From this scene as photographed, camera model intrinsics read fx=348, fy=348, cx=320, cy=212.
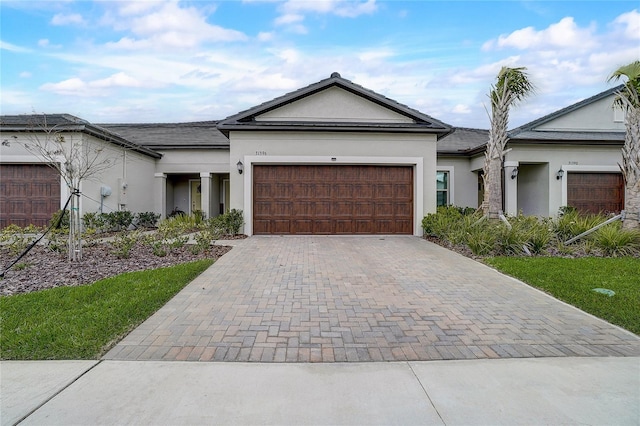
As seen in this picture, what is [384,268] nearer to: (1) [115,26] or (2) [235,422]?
(2) [235,422]

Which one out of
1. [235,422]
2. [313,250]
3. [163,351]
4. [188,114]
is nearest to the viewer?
[235,422]

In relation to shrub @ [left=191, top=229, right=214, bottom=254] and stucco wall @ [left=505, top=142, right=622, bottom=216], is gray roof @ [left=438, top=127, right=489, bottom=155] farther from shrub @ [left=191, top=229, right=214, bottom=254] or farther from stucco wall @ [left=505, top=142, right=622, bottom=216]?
shrub @ [left=191, top=229, right=214, bottom=254]

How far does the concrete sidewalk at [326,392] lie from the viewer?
8.23ft

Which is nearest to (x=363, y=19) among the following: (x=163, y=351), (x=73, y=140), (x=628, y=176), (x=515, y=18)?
(x=515, y=18)

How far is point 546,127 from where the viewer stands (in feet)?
48.8

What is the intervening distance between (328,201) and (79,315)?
8.88 metres

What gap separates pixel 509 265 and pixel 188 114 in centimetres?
3129

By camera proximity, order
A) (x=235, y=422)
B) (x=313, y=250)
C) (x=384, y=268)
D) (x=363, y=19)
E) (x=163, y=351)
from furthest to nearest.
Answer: (x=363, y=19) < (x=313, y=250) < (x=384, y=268) < (x=163, y=351) < (x=235, y=422)

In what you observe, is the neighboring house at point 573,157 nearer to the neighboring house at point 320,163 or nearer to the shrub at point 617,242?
the neighboring house at point 320,163

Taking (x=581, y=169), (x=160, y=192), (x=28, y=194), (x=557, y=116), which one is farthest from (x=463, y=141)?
(x=28, y=194)

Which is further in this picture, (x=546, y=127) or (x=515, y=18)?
(x=546, y=127)

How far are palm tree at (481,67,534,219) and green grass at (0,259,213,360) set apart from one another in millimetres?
9052

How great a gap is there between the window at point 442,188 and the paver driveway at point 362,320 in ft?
30.7

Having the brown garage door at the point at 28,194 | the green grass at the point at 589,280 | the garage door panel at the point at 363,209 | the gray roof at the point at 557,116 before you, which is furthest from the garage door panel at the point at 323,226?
the brown garage door at the point at 28,194
